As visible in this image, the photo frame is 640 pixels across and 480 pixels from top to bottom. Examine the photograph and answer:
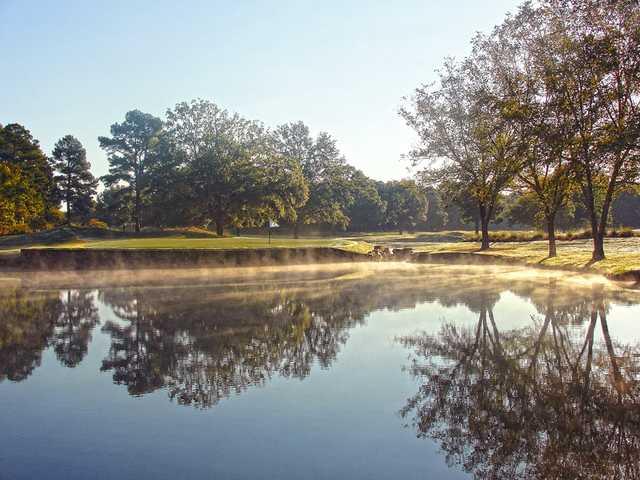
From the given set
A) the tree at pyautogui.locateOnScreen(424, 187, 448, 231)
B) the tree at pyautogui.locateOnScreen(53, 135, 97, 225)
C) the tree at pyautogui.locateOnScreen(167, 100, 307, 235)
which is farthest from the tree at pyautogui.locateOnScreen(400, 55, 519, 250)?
the tree at pyautogui.locateOnScreen(424, 187, 448, 231)

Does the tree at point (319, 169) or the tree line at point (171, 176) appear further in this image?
the tree at point (319, 169)

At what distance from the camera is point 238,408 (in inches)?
214

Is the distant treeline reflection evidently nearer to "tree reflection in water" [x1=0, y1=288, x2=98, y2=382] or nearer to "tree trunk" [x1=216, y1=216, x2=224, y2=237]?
"tree reflection in water" [x1=0, y1=288, x2=98, y2=382]

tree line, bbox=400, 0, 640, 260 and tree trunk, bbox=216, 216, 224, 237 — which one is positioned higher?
tree line, bbox=400, 0, 640, 260

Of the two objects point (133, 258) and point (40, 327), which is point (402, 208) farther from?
point (40, 327)

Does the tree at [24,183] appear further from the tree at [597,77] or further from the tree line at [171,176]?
the tree at [597,77]

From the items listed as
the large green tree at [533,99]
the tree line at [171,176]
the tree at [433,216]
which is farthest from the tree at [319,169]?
the tree at [433,216]

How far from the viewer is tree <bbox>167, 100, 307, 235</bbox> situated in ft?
155

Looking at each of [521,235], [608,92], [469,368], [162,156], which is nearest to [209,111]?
[162,156]

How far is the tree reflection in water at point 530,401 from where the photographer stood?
4145 mm

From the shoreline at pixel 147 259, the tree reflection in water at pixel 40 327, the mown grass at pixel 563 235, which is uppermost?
the mown grass at pixel 563 235

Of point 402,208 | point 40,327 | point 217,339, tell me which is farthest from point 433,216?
point 217,339

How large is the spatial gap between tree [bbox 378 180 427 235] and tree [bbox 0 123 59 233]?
65.8 m

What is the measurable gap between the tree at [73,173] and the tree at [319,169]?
24.8m
